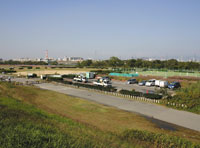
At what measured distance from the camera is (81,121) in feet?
53.5

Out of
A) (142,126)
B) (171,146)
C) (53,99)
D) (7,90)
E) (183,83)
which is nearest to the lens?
(171,146)

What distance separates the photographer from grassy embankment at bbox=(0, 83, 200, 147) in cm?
898

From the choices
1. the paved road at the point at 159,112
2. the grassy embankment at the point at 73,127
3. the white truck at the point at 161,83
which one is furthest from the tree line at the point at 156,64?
the grassy embankment at the point at 73,127

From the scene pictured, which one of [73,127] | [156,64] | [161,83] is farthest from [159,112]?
[156,64]

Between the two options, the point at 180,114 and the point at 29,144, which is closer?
the point at 29,144

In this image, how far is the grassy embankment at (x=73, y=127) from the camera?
898cm

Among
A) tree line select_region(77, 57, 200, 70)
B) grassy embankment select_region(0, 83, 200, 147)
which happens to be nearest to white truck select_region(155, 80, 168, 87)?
grassy embankment select_region(0, 83, 200, 147)

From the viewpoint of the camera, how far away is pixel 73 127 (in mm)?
13336

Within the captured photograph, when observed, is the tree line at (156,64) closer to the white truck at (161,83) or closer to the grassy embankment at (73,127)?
the white truck at (161,83)

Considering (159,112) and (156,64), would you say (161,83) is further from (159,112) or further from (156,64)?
(156,64)

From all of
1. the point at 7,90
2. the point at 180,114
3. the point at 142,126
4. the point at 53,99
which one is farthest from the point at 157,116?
the point at 7,90

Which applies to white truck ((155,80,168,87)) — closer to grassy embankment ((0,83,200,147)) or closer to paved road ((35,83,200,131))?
paved road ((35,83,200,131))

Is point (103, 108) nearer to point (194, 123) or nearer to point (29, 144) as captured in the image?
point (194, 123)

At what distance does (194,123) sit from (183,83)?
953 inches
